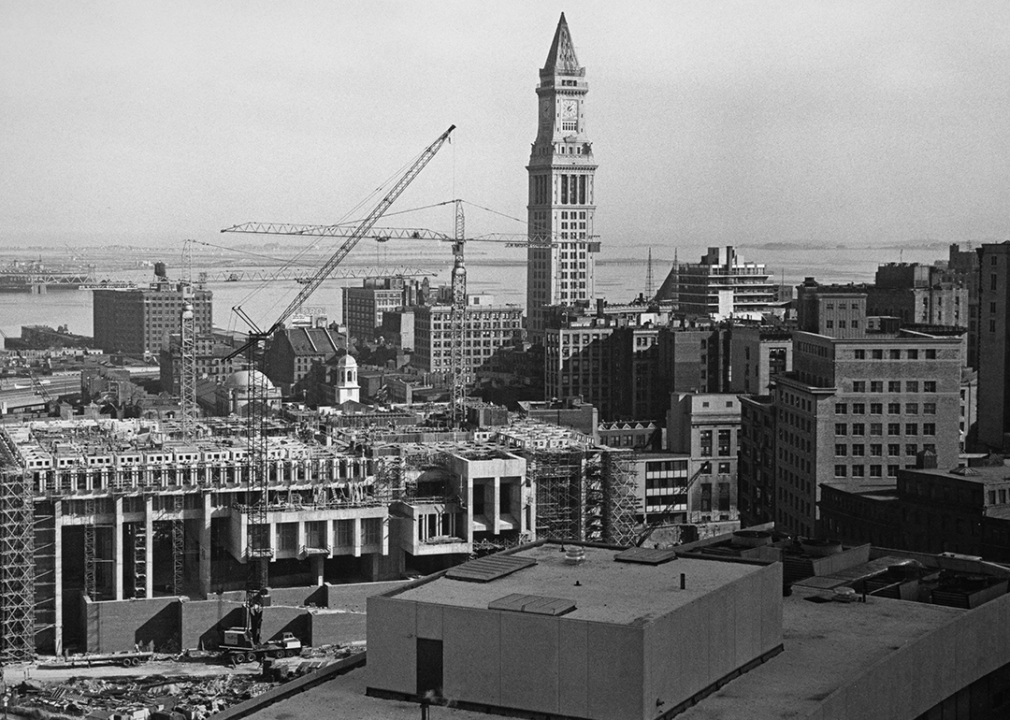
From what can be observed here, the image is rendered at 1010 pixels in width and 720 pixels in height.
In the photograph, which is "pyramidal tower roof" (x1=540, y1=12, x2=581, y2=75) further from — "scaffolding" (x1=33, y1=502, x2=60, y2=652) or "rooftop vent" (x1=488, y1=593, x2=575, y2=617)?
"rooftop vent" (x1=488, y1=593, x2=575, y2=617)

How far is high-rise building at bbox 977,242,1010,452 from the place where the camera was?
28.4 m

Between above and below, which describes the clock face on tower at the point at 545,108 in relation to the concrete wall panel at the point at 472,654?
above

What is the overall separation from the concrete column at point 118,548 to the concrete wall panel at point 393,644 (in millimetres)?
14713

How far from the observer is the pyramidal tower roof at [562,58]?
55.9m

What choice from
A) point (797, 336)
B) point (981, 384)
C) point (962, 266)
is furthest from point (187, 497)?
point (962, 266)

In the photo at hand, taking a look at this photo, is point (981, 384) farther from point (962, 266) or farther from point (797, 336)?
point (962, 266)

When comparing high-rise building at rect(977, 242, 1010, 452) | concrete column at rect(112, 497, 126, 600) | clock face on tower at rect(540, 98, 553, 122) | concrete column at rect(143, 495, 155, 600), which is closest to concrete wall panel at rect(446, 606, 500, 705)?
concrete column at rect(112, 497, 126, 600)

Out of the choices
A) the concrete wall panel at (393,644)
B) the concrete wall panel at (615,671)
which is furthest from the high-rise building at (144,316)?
the concrete wall panel at (615,671)

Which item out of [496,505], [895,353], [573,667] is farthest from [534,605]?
[895,353]

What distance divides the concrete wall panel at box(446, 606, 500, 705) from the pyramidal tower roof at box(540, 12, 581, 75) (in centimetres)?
4855

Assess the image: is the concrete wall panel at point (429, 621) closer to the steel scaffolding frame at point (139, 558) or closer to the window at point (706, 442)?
the steel scaffolding frame at point (139, 558)

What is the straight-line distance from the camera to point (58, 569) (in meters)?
22.0

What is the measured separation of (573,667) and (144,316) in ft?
159

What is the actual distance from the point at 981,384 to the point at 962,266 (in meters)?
16.6
